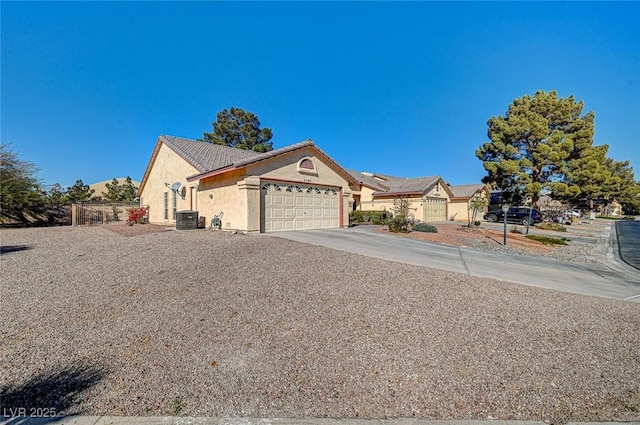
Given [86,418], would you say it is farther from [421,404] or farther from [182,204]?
[182,204]

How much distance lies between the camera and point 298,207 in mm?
15281

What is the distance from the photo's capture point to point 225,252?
28.8 ft

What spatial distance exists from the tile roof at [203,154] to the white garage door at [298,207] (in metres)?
3.22

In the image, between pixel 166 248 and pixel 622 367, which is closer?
pixel 622 367

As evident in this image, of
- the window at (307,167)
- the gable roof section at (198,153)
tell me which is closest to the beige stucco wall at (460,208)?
the window at (307,167)

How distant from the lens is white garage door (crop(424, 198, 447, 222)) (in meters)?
27.1

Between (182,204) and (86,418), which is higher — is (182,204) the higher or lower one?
the higher one

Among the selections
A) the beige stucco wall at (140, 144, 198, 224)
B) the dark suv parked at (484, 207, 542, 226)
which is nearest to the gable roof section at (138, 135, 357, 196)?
the beige stucco wall at (140, 144, 198, 224)

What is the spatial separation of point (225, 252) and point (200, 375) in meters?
5.83

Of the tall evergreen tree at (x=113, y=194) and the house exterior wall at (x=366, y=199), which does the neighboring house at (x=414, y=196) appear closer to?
the house exterior wall at (x=366, y=199)

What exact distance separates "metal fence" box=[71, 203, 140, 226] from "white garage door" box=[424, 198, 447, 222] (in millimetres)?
25511

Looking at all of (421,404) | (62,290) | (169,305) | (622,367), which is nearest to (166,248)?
(62,290)

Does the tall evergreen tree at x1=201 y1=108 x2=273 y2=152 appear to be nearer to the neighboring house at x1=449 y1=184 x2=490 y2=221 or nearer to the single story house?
the single story house

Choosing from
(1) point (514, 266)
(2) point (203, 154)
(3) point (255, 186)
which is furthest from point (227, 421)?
(2) point (203, 154)
